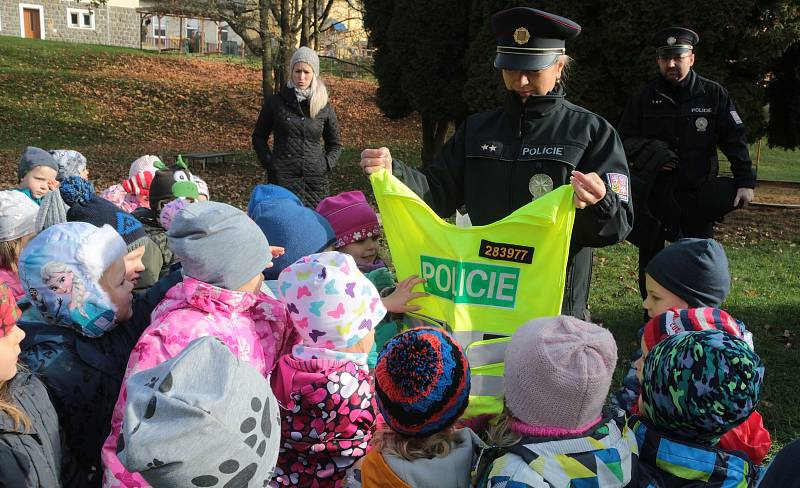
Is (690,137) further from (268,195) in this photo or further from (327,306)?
(327,306)

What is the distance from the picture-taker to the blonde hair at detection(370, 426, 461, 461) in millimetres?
2172

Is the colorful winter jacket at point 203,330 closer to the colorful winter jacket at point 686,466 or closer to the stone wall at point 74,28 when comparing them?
the colorful winter jacket at point 686,466

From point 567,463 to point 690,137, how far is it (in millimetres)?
4825

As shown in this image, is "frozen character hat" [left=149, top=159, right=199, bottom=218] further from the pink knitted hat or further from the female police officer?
the pink knitted hat

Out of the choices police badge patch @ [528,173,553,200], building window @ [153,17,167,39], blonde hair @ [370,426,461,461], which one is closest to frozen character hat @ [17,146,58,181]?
police badge patch @ [528,173,553,200]

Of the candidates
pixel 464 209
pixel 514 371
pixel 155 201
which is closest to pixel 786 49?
pixel 464 209

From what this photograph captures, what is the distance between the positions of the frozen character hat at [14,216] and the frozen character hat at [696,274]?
10.3 ft

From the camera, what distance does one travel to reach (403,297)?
300 cm

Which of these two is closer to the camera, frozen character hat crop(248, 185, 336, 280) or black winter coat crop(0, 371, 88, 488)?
black winter coat crop(0, 371, 88, 488)

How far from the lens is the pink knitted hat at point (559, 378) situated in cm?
204

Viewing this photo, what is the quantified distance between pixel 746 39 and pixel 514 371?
913cm

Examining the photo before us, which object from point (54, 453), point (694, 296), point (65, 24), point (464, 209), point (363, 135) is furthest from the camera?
point (65, 24)

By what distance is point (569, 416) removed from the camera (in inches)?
81.1

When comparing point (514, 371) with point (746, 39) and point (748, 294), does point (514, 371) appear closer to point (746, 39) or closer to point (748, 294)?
point (748, 294)
